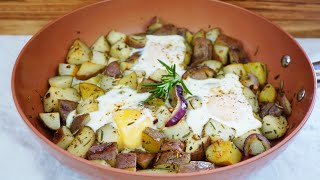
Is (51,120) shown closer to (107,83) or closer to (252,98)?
(107,83)

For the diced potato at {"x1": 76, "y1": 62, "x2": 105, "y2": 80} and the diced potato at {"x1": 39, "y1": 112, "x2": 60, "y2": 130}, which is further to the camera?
the diced potato at {"x1": 76, "y1": 62, "x2": 105, "y2": 80}

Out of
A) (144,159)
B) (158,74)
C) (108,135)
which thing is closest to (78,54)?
(158,74)

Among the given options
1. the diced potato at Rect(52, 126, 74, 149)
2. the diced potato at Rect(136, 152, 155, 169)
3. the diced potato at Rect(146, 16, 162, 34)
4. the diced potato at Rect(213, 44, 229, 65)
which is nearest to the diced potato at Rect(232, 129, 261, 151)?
the diced potato at Rect(136, 152, 155, 169)

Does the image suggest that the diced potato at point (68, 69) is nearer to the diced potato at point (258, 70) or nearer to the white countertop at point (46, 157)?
the white countertop at point (46, 157)

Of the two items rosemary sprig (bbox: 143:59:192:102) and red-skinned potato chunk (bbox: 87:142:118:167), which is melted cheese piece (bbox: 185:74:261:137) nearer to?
rosemary sprig (bbox: 143:59:192:102)

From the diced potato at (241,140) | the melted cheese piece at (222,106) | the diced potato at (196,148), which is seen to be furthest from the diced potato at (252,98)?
the diced potato at (196,148)

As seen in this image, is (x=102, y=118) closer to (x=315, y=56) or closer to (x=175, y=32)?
(x=175, y=32)
